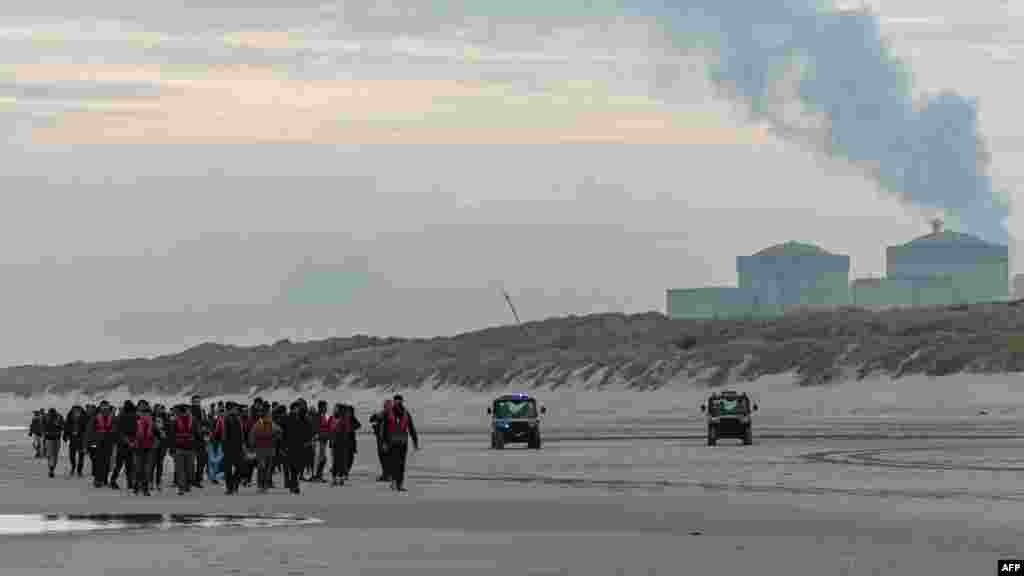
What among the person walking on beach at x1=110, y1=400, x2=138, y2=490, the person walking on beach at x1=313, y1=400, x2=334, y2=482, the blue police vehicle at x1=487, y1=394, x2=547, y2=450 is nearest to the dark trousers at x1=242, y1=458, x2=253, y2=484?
the person walking on beach at x1=110, y1=400, x2=138, y2=490

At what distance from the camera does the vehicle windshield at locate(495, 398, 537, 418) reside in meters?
67.6

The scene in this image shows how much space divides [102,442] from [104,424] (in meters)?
0.53

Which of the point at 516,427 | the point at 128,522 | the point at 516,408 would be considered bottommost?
the point at 128,522

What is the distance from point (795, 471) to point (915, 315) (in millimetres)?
120178

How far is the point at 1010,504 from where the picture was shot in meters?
35.6

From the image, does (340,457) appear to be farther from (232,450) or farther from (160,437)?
(160,437)

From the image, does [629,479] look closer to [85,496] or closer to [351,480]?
[351,480]

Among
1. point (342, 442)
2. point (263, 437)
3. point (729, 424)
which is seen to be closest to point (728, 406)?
point (729, 424)

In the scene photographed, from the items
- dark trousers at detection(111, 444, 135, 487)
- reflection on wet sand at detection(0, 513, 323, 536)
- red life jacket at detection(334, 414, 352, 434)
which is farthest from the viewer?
red life jacket at detection(334, 414, 352, 434)

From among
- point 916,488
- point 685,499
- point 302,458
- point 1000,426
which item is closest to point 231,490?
point 302,458

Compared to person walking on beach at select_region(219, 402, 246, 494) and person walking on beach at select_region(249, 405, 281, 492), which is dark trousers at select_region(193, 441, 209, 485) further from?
person walking on beach at select_region(249, 405, 281, 492)

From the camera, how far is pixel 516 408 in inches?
2685

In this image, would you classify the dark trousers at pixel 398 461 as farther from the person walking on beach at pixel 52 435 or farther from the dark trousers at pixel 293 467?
the person walking on beach at pixel 52 435

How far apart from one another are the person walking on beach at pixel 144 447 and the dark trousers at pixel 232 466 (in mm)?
1484
